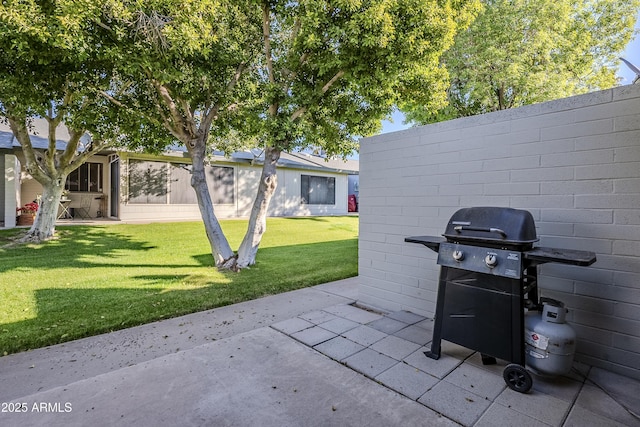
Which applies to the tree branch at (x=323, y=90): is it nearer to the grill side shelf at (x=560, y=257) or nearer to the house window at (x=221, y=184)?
the grill side shelf at (x=560, y=257)

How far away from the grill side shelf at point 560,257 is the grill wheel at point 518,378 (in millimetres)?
736

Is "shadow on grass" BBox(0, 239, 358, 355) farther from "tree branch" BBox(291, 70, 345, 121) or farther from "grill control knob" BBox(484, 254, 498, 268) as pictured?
"grill control knob" BBox(484, 254, 498, 268)

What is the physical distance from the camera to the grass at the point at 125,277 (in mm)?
3539

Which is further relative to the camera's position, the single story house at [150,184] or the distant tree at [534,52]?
the single story house at [150,184]

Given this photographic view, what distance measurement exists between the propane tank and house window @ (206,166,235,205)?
42.4 feet

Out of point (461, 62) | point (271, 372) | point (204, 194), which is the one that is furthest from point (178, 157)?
point (271, 372)

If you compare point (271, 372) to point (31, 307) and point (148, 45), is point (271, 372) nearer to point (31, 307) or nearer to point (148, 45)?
point (31, 307)

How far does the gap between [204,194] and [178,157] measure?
7.85 metres

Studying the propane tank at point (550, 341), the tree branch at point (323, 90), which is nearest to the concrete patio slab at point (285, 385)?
the propane tank at point (550, 341)

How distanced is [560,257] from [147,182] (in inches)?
518

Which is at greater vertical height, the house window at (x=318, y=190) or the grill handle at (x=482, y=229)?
the house window at (x=318, y=190)

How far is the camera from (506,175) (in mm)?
2990

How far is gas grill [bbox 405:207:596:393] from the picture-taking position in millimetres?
2191

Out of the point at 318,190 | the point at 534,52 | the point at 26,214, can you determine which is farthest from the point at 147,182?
the point at 534,52
